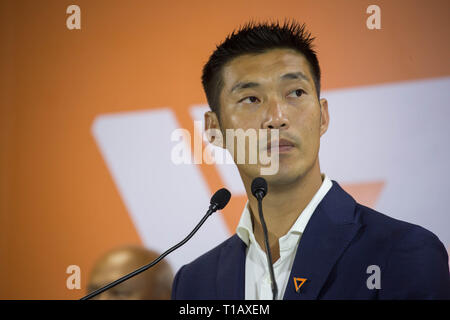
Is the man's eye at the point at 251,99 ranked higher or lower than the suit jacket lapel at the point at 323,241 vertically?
higher

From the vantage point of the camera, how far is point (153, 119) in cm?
247

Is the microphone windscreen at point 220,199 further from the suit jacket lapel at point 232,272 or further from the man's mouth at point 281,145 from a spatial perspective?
the suit jacket lapel at point 232,272

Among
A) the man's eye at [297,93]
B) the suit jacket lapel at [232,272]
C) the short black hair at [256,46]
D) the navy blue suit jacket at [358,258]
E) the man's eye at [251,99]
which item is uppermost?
the short black hair at [256,46]

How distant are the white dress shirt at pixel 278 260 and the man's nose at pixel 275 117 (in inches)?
10.8

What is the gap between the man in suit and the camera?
1416mm

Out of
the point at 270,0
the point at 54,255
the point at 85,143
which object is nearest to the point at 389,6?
the point at 270,0

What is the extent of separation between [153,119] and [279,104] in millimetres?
964

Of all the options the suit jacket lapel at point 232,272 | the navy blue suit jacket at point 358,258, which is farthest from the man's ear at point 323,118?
the suit jacket lapel at point 232,272

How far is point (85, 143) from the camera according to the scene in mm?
2531

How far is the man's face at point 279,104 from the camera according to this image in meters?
1.65

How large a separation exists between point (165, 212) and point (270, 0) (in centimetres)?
116

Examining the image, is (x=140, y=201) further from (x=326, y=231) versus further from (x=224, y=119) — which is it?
(x=326, y=231)

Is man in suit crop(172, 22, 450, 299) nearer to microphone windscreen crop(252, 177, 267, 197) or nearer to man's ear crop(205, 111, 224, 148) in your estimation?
man's ear crop(205, 111, 224, 148)

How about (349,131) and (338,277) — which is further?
(349,131)
